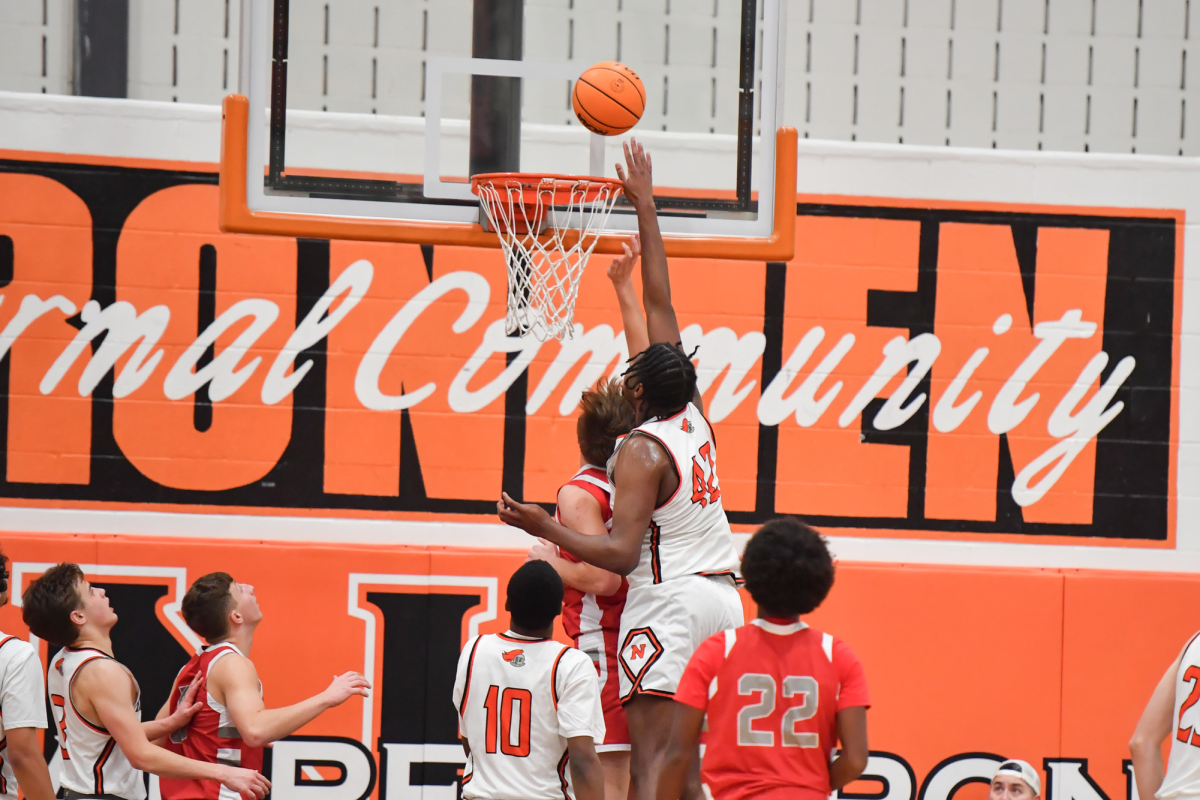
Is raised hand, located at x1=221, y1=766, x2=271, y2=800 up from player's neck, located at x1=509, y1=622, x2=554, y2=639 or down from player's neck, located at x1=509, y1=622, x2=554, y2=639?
down

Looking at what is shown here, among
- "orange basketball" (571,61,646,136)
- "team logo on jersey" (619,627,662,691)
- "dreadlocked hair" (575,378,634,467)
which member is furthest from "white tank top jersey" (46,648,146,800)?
"orange basketball" (571,61,646,136)

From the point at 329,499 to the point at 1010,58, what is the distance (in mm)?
4610

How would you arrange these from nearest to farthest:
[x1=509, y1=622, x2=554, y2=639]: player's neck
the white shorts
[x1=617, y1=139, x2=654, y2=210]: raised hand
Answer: [x1=509, y1=622, x2=554, y2=639]: player's neck
the white shorts
[x1=617, y1=139, x2=654, y2=210]: raised hand

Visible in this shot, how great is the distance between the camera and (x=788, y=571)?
3.32m

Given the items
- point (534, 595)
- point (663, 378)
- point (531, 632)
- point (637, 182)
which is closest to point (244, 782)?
point (531, 632)

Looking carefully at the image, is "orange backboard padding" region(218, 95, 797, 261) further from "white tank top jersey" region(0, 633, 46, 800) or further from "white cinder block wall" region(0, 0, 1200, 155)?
"white cinder block wall" region(0, 0, 1200, 155)

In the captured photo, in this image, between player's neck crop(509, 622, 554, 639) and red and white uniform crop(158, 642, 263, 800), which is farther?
red and white uniform crop(158, 642, 263, 800)

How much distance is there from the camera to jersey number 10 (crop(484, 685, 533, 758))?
3898mm

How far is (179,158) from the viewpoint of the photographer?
6.38 meters

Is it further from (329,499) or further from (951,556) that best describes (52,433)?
(951,556)

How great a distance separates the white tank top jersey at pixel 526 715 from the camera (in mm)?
3891

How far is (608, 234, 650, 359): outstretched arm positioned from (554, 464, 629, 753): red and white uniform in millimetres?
681

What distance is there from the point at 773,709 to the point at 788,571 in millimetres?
367

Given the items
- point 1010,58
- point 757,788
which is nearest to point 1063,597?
point 1010,58
